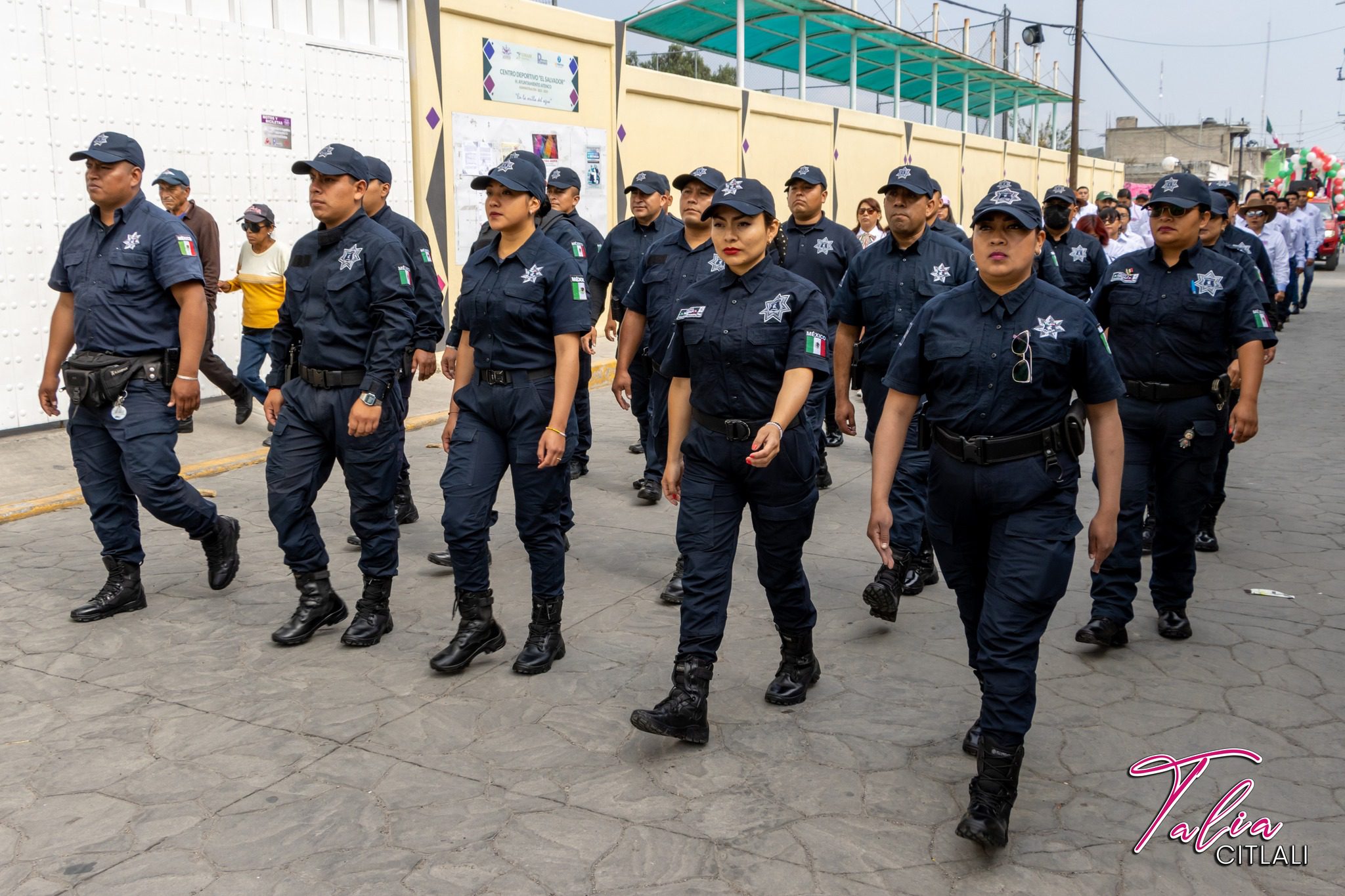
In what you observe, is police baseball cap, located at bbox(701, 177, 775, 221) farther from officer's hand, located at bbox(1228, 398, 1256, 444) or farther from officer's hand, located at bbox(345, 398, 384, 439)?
officer's hand, located at bbox(1228, 398, 1256, 444)

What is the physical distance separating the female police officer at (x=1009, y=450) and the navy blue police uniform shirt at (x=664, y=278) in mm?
2631

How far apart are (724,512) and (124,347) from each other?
3.01 meters

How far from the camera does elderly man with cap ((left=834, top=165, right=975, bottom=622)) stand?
5.75 metres

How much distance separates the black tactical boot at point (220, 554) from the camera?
19.5 feet

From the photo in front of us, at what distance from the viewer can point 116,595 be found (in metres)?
5.62

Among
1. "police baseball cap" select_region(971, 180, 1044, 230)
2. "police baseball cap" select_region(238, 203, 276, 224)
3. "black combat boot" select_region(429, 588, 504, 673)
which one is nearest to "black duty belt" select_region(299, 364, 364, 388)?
"black combat boot" select_region(429, 588, 504, 673)

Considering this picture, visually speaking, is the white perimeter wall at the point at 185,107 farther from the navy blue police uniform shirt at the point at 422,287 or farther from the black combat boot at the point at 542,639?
the black combat boot at the point at 542,639

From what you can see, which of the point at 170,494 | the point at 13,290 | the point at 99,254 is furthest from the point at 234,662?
the point at 13,290

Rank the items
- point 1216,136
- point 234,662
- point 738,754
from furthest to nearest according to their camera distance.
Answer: point 1216,136 → point 234,662 → point 738,754

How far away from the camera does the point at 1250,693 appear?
4648mm

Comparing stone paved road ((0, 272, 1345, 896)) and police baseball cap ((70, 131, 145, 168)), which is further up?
police baseball cap ((70, 131, 145, 168))

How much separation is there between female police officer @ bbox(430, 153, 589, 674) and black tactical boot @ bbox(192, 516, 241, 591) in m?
1.65

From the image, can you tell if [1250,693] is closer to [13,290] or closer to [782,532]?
[782,532]

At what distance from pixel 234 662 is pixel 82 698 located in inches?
23.5
